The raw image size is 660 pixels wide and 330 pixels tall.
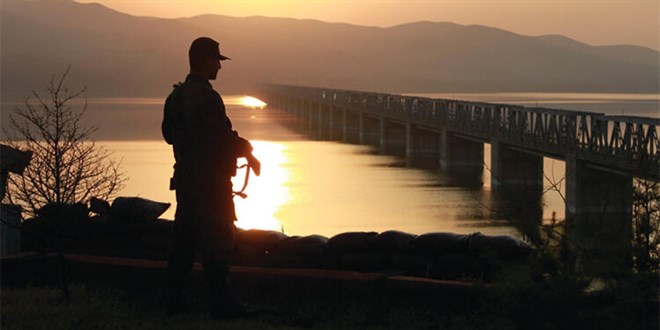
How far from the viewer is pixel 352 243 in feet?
36.5

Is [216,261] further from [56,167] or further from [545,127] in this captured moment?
[545,127]

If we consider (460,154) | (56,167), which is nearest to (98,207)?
(56,167)

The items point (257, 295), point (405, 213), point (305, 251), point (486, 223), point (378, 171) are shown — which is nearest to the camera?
point (257, 295)

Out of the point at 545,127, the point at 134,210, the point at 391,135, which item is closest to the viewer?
the point at 134,210

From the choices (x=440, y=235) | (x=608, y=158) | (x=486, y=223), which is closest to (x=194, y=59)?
(x=440, y=235)

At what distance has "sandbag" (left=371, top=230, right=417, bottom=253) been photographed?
11023 mm

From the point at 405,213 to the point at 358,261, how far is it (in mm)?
24864

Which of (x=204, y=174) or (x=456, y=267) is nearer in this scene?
(x=204, y=174)

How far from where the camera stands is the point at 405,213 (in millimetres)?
35906

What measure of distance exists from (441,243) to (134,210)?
150 inches

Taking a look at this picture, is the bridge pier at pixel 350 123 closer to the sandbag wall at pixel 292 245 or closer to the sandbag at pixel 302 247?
the sandbag wall at pixel 292 245

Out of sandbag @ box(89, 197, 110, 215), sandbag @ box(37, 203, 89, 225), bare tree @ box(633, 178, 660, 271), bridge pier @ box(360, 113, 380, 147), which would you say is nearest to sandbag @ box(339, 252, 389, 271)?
bare tree @ box(633, 178, 660, 271)

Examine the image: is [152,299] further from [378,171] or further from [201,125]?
[378,171]

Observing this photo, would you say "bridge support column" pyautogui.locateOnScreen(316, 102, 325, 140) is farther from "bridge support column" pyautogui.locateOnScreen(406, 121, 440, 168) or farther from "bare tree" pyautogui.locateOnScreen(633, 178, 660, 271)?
"bare tree" pyautogui.locateOnScreen(633, 178, 660, 271)
